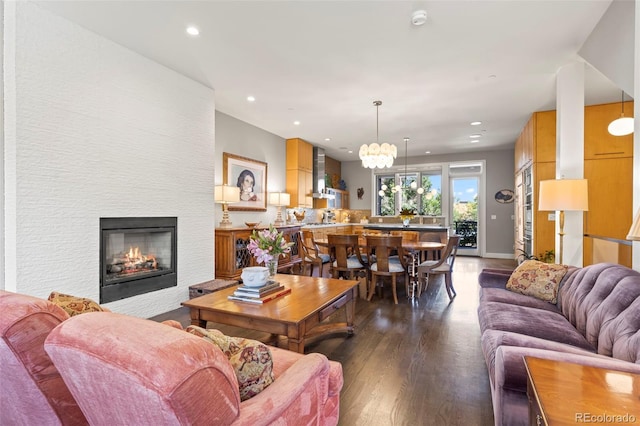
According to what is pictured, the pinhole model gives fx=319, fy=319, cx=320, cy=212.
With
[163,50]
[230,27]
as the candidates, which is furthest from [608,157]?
[163,50]

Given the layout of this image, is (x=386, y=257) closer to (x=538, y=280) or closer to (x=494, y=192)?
(x=538, y=280)

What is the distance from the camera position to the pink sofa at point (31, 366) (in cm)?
95

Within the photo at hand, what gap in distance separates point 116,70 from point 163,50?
1.66 feet

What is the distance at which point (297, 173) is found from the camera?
7121 millimetres

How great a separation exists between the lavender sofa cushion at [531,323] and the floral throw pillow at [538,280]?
0.31m

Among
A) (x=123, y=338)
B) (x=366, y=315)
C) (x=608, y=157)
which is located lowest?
(x=366, y=315)

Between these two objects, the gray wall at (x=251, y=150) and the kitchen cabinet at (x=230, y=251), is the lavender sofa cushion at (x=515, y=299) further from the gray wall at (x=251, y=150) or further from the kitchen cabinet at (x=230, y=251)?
the gray wall at (x=251, y=150)

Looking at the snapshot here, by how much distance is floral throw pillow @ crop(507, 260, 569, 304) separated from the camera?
2.65 m

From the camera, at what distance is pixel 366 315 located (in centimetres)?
362

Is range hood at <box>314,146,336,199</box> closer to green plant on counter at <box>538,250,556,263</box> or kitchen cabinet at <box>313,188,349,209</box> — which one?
kitchen cabinet at <box>313,188,349,209</box>

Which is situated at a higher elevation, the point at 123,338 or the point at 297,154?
the point at 297,154

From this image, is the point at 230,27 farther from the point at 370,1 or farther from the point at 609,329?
the point at 609,329

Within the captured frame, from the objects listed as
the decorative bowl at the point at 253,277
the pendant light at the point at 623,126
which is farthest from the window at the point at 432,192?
the decorative bowl at the point at 253,277

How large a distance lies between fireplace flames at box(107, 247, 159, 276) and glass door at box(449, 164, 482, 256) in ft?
25.4
